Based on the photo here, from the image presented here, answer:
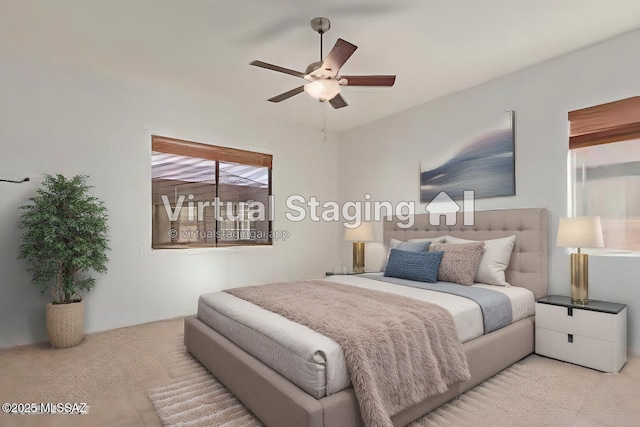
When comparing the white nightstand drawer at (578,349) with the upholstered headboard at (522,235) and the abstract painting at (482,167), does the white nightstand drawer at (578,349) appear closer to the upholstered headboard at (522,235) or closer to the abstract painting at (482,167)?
the upholstered headboard at (522,235)

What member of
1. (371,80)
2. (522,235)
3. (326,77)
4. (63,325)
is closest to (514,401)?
(522,235)

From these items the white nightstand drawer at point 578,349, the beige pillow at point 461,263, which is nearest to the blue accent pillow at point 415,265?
the beige pillow at point 461,263

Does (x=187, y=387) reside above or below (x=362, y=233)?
below

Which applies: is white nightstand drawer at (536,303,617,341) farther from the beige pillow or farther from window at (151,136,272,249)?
window at (151,136,272,249)

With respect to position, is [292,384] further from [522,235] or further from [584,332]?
[522,235]

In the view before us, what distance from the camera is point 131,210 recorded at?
376 cm

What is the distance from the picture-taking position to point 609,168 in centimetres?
296

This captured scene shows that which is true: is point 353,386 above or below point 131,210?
below

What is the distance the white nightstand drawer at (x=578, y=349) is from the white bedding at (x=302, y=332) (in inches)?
9.4

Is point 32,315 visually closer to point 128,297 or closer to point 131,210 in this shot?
point 128,297

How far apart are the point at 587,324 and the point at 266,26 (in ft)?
10.9

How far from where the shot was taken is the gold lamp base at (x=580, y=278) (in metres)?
2.73

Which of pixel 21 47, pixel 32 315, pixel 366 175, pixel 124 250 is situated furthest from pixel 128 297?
pixel 366 175

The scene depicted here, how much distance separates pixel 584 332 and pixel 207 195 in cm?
409
